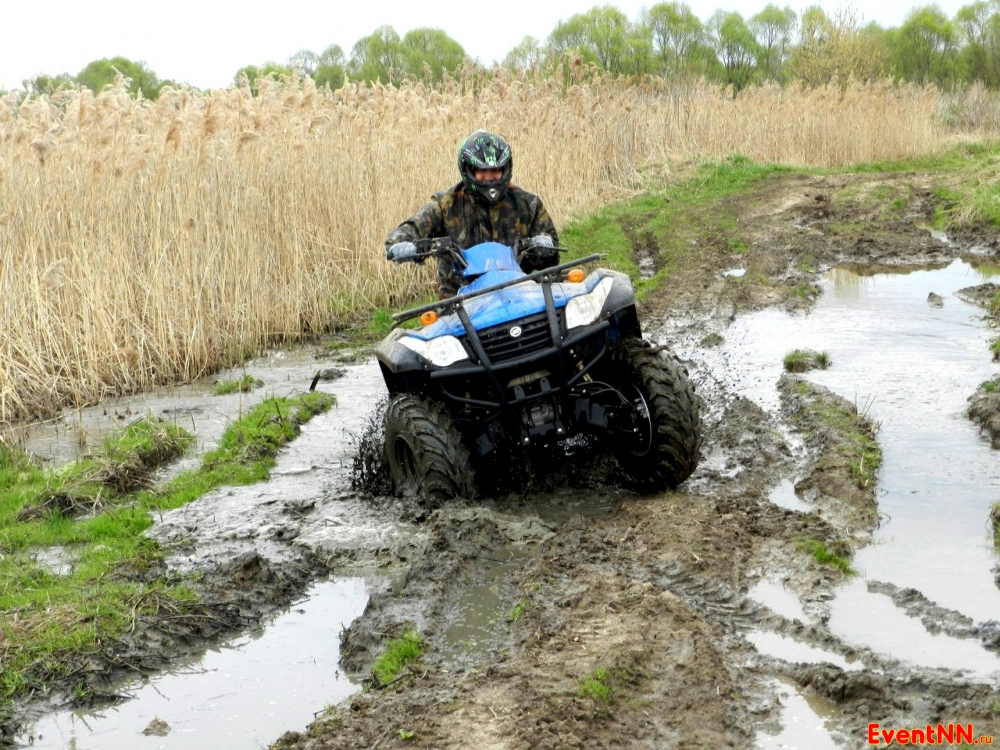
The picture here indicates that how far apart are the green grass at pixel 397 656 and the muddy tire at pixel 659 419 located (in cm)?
185

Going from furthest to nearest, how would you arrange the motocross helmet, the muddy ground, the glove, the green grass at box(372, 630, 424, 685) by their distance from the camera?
the motocross helmet → the glove → the green grass at box(372, 630, 424, 685) → the muddy ground

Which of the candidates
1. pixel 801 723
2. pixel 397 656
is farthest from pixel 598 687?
pixel 397 656

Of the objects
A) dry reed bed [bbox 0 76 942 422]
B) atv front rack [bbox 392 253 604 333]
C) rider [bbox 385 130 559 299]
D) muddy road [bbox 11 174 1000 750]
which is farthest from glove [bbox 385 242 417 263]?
dry reed bed [bbox 0 76 942 422]

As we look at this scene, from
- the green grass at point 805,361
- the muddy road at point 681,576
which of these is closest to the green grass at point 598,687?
the muddy road at point 681,576

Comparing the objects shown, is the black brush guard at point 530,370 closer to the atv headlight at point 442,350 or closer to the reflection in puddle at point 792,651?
the atv headlight at point 442,350

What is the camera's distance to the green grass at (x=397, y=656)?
4103 mm

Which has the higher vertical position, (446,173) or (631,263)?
(446,173)

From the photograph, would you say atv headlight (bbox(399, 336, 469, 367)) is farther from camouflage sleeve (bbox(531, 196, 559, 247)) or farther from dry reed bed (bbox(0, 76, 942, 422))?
dry reed bed (bbox(0, 76, 942, 422))

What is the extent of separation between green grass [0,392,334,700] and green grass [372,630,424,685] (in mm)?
1022

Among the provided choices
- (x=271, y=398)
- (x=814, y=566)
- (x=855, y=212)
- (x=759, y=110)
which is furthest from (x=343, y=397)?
(x=759, y=110)

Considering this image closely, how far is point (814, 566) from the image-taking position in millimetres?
4730

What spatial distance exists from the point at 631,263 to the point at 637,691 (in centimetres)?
989

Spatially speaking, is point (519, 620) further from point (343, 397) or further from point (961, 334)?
point (961, 334)

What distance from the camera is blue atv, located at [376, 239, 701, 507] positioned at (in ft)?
18.5
